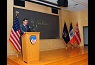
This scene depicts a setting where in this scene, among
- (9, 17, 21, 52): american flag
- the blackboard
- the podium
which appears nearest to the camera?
the podium

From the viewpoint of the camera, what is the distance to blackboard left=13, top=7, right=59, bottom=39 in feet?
16.9

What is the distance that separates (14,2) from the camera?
4848 millimetres

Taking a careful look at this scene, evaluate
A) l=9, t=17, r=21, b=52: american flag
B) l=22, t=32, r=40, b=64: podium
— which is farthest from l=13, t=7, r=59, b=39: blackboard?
l=22, t=32, r=40, b=64: podium

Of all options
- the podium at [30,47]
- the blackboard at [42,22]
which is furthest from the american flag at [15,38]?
the blackboard at [42,22]

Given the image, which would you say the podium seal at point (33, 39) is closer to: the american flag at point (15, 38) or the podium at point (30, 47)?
the podium at point (30, 47)

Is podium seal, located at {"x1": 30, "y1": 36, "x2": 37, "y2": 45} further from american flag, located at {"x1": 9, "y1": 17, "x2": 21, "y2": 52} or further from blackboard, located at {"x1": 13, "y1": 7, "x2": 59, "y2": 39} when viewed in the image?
blackboard, located at {"x1": 13, "y1": 7, "x2": 59, "y2": 39}

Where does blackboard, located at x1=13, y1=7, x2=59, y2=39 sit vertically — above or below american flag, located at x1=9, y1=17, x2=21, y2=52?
above

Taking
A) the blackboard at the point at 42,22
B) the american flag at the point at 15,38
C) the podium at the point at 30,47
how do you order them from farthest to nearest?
the blackboard at the point at 42,22, the american flag at the point at 15,38, the podium at the point at 30,47

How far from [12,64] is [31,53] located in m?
0.89

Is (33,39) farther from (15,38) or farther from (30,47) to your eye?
(15,38)

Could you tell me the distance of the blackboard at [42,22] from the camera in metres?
5.14

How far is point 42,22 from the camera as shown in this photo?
5801mm

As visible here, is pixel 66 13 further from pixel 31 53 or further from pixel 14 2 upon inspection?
pixel 31 53
